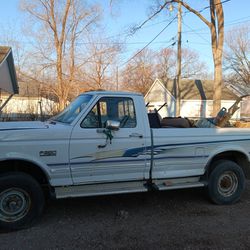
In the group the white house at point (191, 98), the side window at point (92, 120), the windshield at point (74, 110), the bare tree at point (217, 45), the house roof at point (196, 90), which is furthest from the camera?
the house roof at point (196, 90)

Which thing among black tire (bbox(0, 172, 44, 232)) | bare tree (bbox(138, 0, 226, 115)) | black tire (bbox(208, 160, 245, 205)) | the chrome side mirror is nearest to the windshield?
the chrome side mirror

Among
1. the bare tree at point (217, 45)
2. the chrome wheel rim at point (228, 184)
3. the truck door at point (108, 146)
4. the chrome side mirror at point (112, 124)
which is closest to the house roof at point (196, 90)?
the bare tree at point (217, 45)

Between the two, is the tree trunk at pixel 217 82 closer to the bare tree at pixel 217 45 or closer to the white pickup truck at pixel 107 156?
the bare tree at pixel 217 45

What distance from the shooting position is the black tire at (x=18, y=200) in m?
4.70

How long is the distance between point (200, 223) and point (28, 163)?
2.85 m

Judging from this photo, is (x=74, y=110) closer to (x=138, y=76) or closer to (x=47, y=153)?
(x=47, y=153)

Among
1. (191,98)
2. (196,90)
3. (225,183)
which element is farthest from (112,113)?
(196,90)

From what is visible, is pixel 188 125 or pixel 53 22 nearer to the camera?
pixel 188 125

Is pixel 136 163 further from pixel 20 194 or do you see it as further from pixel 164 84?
pixel 164 84

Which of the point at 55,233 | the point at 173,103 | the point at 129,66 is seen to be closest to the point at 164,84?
the point at 173,103

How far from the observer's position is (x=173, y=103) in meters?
35.4

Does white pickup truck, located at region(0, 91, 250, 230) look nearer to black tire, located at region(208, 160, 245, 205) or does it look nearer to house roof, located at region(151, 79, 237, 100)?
black tire, located at region(208, 160, 245, 205)

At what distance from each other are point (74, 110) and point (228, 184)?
323cm

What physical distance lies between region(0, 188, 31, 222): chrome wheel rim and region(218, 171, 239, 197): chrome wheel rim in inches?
139
